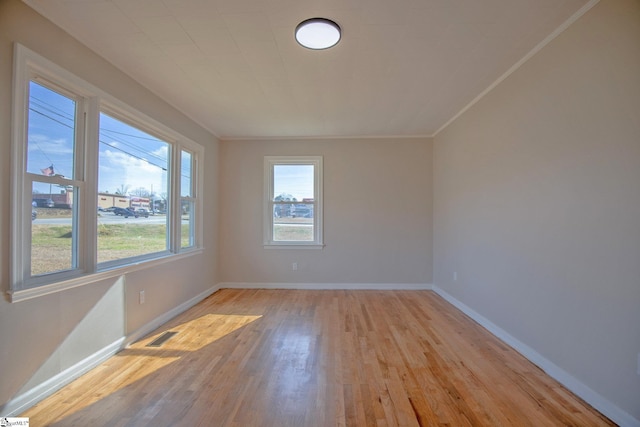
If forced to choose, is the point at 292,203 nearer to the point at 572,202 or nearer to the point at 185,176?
the point at 185,176

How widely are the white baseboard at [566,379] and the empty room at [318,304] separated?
0.05 ft

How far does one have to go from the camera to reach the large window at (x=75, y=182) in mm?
1753

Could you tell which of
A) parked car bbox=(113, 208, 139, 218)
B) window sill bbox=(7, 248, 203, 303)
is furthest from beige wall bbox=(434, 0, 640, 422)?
parked car bbox=(113, 208, 139, 218)

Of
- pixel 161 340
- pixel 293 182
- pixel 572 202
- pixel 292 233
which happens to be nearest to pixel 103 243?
pixel 161 340

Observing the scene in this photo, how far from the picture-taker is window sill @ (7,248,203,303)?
5.58 ft

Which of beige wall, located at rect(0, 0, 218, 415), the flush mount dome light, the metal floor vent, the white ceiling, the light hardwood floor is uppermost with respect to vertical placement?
the white ceiling

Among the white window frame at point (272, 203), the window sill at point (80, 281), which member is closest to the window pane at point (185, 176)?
the window sill at point (80, 281)

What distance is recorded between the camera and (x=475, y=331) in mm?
2938

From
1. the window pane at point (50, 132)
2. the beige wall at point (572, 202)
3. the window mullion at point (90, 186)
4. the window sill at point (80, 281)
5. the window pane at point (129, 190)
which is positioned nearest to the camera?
the beige wall at point (572, 202)

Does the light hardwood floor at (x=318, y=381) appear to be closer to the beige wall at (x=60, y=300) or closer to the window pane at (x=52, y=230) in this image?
the beige wall at (x=60, y=300)

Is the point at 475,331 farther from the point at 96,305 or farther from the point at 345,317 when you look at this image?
the point at 96,305

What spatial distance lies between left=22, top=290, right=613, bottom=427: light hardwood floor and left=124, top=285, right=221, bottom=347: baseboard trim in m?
0.09

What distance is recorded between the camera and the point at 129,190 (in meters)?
2.75

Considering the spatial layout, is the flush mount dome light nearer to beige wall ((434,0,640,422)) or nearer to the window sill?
beige wall ((434,0,640,422))
